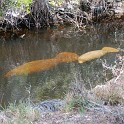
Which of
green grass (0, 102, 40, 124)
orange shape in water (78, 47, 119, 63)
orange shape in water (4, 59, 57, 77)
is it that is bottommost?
orange shape in water (4, 59, 57, 77)

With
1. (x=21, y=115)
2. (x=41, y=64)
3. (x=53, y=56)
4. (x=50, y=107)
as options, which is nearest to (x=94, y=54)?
(x=53, y=56)

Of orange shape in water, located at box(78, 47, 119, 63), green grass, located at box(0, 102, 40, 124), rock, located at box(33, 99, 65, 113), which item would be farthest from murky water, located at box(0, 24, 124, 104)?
green grass, located at box(0, 102, 40, 124)

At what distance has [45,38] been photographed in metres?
11.4

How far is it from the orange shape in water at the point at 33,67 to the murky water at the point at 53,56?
0.62 feet

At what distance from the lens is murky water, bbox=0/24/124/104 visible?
7453 millimetres

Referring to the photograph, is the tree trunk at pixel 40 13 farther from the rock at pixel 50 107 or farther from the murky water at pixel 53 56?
the rock at pixel 50 107

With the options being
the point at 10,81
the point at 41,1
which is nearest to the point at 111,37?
the point at 41,1

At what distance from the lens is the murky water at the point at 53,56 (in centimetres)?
745

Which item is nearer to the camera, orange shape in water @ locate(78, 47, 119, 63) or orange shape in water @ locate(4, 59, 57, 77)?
orange shape in water @ locate(4, 59, 57, 77)

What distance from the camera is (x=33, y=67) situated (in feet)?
29.0

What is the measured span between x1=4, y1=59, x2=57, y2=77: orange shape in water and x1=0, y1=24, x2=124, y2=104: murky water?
0.62 feet

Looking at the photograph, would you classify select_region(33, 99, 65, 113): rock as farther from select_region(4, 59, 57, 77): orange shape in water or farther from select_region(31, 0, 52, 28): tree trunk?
select_region(31, 0, 52, 28): tree trunk

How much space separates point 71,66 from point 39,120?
4323mm

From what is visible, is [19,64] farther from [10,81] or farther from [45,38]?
[45,38]
